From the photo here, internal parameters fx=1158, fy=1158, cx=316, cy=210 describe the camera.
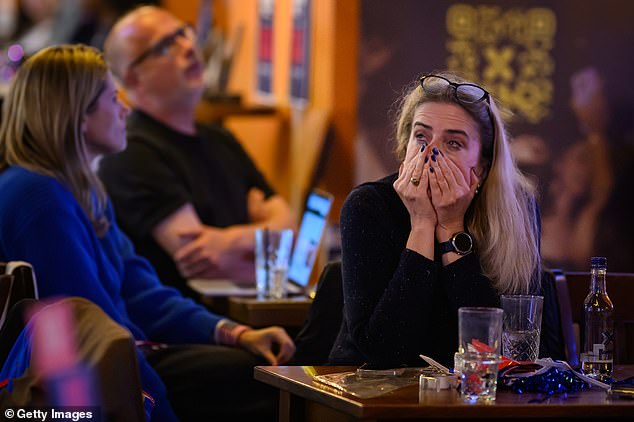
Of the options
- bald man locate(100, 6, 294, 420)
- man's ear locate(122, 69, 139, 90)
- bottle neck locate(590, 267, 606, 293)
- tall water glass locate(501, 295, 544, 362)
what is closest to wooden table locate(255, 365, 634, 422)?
tall water glass locate(501, 295, 544, 362)

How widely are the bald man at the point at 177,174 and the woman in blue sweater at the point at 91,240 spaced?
1.94ft

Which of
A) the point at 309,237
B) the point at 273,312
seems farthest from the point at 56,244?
the point at 309,237

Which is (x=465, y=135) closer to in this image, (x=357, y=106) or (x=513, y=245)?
(x=513, y=245)

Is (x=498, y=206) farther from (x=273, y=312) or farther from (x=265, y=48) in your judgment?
(x=265, y=48)

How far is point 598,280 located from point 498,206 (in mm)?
355

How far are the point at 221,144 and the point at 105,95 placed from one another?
1386 mm

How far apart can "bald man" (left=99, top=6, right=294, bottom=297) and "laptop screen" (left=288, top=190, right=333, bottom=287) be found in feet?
0.92

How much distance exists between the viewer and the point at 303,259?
399cm

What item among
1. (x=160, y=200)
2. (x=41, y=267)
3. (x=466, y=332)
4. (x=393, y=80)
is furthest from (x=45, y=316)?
(x=393, y=80)

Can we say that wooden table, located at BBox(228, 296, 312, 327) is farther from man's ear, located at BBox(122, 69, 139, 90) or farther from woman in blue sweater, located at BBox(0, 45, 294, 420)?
man's ear, located at BBox(122, 69, 139, 90)

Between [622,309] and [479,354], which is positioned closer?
[479,354]

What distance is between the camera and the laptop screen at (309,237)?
3808 millimetres

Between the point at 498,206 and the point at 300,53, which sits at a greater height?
the point at 300,53

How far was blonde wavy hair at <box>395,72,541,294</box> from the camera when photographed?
2.55 metres
